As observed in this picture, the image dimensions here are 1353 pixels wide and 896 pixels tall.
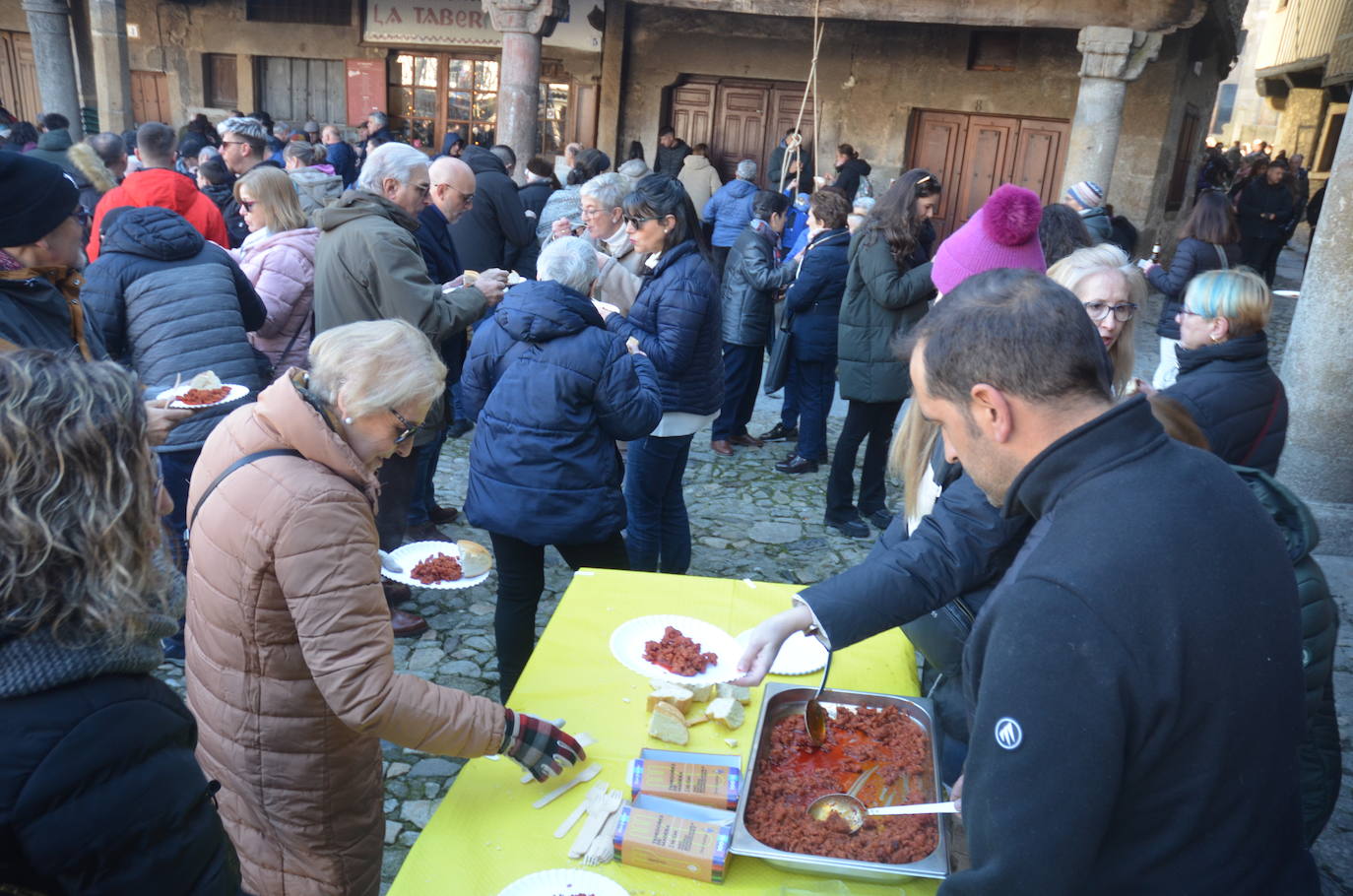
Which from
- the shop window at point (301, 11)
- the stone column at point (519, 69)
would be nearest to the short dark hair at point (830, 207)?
the stone column at point (519, 69)

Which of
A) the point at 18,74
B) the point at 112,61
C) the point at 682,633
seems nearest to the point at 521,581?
the point at 682,633

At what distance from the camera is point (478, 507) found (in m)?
3.35

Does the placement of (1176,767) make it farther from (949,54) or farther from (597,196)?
(949,54)

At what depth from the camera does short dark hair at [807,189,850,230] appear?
6.01 m

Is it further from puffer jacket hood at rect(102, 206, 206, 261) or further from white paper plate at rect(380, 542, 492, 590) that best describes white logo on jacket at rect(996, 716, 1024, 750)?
puffer jacket hood at rect(102, 206, 206, 261)

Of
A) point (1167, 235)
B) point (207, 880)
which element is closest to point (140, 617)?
point (207, 880)

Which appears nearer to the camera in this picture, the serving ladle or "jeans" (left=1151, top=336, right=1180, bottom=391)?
the serving ladle

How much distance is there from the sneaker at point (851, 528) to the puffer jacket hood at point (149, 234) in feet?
11.7

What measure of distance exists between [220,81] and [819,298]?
13980 millimetres

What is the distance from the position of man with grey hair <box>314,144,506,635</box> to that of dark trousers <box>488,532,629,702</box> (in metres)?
0.85

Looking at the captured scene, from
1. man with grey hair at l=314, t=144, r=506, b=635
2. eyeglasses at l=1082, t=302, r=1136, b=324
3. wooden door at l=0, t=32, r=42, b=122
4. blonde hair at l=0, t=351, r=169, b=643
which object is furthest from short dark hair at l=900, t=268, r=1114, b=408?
wooden door at l=0, t=32, r=42, b=122

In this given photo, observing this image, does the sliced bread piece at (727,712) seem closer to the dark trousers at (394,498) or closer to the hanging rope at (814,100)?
the dark trousers at (394,498)

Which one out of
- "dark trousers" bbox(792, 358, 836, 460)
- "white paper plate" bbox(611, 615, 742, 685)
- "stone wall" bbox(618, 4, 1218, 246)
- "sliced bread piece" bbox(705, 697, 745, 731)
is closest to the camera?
"sliced bread piece" bbox(705, 697, 745, 731)

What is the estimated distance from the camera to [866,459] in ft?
18.4
